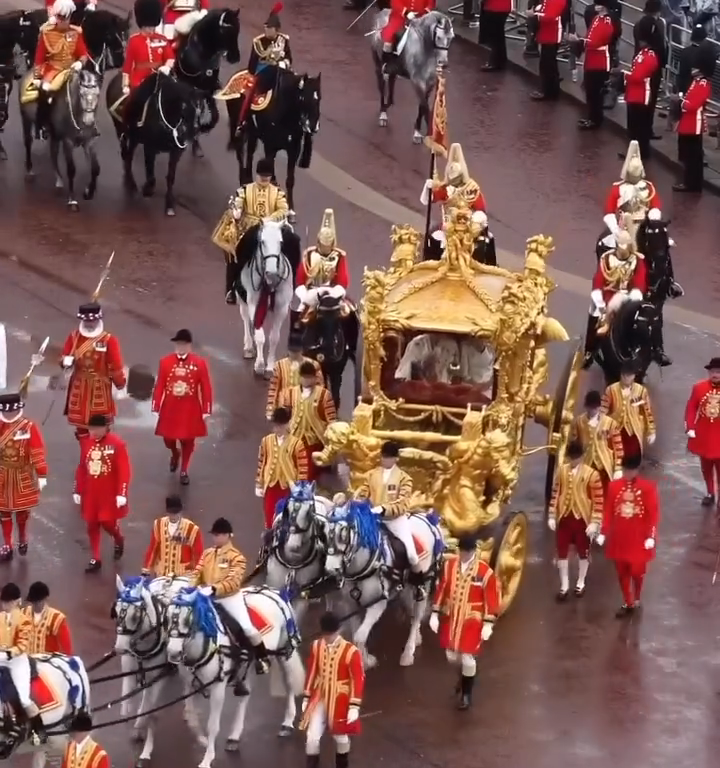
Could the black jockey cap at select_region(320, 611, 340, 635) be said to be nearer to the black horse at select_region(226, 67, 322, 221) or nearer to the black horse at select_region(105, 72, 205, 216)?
the black horse at select_region(226, 67, 322, 221)

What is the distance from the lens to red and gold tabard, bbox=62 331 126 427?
19.0m

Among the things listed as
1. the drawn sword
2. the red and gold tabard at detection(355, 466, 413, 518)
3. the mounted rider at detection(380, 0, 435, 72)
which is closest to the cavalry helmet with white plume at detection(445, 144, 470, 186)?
the red and gold tabard at detection(355, 466, 413, 518)

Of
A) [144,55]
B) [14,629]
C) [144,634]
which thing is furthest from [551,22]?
[144,634]

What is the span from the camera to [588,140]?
28.4 m

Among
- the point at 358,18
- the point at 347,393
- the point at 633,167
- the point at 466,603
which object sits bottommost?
the point at 358,18

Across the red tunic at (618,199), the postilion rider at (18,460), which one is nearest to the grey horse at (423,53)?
the red tunic at (618,199)

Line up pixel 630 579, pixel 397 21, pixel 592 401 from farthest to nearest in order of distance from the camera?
pixel 397 21
pixel 592 401
pixel 630 579

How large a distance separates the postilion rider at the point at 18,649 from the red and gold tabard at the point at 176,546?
1312mm

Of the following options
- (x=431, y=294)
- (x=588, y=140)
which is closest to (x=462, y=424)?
(x=431, y=294)

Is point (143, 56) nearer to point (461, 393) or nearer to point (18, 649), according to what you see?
point (461, 393)

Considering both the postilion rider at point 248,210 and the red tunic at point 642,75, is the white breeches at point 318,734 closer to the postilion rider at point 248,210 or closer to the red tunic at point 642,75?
the postilion rider at point 248,210

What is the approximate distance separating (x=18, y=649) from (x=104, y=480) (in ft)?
11.3

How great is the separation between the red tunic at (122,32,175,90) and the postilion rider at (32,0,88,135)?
51cm

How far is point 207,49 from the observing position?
88.4 feet
